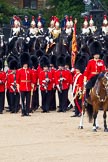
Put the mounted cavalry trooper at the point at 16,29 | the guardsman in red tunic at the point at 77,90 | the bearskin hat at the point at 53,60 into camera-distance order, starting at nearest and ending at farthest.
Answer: the guardsman in red tunic at the point at 77,90 < the bearskin hat at the point at 53,60 < the mounted cavalry trooper at the point at 16,29

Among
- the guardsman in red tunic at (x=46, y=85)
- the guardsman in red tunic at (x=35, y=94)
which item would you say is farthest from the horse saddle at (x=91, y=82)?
the guardsman in red tunic at (x=46, y=85)

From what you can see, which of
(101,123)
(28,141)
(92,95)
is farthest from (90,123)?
(28,141)

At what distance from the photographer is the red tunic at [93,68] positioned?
56.0 feet

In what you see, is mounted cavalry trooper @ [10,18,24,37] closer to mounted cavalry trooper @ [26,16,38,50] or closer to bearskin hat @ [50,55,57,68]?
mounted cavalry trooper @ [26,16,38,50]

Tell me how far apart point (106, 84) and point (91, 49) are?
629 centimetres

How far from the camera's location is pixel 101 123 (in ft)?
58.2

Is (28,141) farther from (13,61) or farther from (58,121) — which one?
(13,61)

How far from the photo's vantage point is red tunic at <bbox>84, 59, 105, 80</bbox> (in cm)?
1708

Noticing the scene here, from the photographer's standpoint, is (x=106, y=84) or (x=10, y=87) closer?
(x=106, y=84)

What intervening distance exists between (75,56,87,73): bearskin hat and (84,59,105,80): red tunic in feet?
9.94

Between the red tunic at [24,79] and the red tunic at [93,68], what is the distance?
2.91 metres

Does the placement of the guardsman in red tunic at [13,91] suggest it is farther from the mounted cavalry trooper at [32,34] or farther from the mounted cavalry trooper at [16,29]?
the mounted cavalry trooper at [16,29]

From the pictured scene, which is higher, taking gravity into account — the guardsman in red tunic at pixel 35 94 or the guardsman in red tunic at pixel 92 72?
the guardsman in red tunic at pixel 92 72

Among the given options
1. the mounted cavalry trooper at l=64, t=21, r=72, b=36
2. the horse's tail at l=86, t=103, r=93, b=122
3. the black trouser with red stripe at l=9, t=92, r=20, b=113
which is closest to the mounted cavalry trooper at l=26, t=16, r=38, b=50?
the mounted cavalry trooper at l=64, t=21, r=72, b=36
